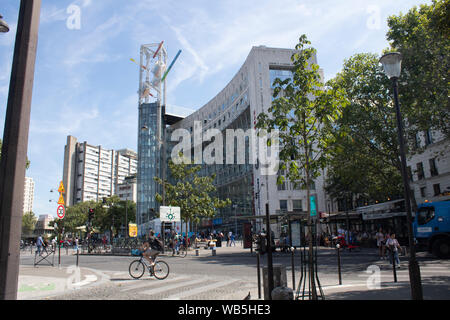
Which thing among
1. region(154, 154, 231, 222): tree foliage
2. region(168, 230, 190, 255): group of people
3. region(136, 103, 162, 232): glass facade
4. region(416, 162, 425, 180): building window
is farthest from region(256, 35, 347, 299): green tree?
region(136, 103, 162, 232): glass facade

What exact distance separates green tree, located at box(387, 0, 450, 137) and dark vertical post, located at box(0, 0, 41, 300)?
62.3ft

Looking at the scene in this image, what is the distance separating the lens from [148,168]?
86.7m

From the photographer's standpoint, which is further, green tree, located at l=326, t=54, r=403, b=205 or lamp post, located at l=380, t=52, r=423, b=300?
green tree, located at l=326, t=54, r=403, b=205

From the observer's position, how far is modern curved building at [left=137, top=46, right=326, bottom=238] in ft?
164

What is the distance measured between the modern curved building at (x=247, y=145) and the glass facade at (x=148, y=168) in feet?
42.8

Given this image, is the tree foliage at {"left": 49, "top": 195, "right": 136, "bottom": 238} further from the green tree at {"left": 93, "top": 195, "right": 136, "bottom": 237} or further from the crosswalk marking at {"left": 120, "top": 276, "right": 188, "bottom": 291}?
the crosswalk marking at {"left": 120, "top": 276, "right": 188, "bottom": 291}

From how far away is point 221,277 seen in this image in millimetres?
11594

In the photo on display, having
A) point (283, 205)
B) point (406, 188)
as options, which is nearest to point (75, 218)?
point (283, 205)

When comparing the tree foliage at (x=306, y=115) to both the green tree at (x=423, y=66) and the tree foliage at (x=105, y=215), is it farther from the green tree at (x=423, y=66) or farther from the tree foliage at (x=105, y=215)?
the tree foliage at (x=105, y=215)
